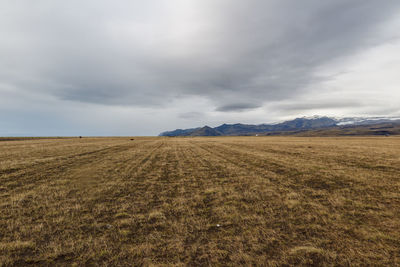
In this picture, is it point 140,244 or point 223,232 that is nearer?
point 140,244

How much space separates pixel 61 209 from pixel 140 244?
5.51m

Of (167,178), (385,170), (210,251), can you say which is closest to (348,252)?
(210,251)

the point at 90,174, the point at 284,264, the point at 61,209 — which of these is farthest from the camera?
the point at 90,174

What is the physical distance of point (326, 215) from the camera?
26.1 feet

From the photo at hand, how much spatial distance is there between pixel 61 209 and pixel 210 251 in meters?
7.77

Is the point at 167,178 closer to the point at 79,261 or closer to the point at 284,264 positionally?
the point at 79,261

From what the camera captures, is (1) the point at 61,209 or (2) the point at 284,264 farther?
(1) the point at 61,209

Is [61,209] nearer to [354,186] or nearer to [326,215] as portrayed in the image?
[326,215]

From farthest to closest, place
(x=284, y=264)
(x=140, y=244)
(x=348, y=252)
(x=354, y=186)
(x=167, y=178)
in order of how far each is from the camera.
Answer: (x=167, y=178) → (x=354, y=186) → (x=140, y=244) → (x=348, y=252) → (x=284, y=264)

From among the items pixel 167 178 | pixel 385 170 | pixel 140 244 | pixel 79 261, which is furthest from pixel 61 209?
pixel 385 170

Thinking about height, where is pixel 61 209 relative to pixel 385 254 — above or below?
above

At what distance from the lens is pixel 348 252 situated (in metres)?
5.51

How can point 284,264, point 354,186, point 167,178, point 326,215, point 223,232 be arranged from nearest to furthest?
point 284,264 → point 223,232 → point 326,215 → point 354,186 → point 167,178

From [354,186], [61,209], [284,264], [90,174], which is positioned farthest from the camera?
[90,174]
